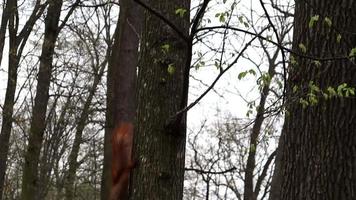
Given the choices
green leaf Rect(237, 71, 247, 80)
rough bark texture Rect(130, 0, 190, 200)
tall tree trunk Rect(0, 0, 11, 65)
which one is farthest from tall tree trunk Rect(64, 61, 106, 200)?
green leaf Rect(237, 71, 247, 80)

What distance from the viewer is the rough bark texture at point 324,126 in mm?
5711

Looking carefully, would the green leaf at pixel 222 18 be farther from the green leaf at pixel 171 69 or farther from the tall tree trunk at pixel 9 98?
the tall tree trunk at pixel 9 98

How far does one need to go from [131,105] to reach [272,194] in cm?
1364

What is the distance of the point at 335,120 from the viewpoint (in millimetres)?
5789

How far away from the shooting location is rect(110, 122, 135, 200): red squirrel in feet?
7.14

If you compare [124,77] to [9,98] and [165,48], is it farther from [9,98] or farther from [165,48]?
[9,98]

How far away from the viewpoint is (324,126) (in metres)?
5.80

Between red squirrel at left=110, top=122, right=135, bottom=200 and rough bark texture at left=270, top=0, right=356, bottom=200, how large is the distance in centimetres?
353

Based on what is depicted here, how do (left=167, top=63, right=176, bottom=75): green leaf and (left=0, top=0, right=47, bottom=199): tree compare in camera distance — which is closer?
(left=167, top=63, right=176, bottom=75): green leaf

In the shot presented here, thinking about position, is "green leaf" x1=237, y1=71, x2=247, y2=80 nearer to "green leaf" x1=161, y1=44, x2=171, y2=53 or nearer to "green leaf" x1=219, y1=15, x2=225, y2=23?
"green leaf" x1=219, y1=15, x2=225, y2=23

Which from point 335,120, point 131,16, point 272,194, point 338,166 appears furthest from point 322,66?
point 272,194

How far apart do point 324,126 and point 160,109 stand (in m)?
1.76

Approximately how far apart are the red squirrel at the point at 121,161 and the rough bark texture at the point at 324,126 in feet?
11.6

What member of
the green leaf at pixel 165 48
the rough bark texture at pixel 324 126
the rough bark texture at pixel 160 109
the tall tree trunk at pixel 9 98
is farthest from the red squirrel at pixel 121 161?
the tall tree trunk at pixel 9 98
